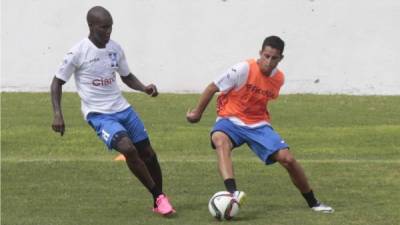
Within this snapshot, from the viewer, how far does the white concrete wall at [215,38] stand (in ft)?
57.8

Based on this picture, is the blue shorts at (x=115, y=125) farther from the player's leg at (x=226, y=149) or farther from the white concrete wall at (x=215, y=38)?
the white concrete wall at (x=215, y=38)

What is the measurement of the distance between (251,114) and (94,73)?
57.9 inches

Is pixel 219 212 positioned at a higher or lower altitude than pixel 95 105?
lower

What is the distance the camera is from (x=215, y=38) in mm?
17922

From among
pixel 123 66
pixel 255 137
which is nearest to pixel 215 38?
pixel 123 66

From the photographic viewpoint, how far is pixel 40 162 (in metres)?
11.4

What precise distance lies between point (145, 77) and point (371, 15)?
451 cm

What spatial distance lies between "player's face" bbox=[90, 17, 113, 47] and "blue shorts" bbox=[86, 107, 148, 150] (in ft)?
2.12

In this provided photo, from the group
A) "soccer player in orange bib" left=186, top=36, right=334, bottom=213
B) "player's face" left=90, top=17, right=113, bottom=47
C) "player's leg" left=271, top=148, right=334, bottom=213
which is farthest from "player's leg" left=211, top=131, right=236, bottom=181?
"player's face" left=90, top=17, right=113, bottom=47

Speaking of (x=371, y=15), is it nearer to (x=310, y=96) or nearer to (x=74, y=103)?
(x=310, y=96)

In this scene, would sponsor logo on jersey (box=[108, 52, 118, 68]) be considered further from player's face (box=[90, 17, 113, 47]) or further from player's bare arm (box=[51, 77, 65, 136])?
player's bare arm (box=[51, 77, 65, 136])

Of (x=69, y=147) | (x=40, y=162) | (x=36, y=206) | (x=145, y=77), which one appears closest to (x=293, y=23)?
(x=145, y=77)

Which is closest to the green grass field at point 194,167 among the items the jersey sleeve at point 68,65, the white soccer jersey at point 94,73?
the white soccer jersey at point 94,73

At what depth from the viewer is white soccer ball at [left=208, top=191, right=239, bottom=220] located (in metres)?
7.82
